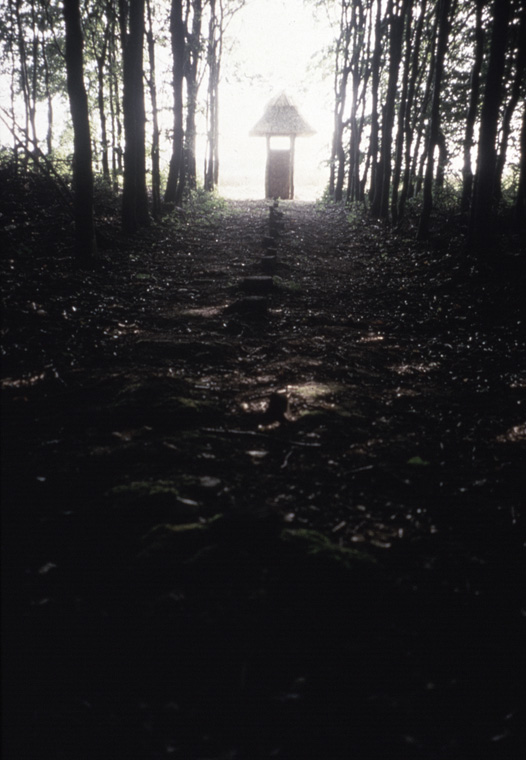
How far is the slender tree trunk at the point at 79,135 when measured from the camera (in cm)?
600

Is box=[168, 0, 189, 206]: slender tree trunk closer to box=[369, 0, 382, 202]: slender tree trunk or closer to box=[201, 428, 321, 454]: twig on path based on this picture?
box=[369, 0, 382, 202]: slender tree trunk

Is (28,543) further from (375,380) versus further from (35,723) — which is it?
(375,380)

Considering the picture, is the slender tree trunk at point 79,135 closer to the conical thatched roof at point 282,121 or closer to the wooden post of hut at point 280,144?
the wooden post of hut at point 280,144

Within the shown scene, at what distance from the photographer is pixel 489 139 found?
279 inches

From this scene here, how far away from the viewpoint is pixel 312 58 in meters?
20.6

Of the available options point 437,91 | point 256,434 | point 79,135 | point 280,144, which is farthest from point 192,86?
point 256,434

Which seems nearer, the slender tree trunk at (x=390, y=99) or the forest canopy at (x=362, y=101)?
the forest canopy at (x=362, y=101)

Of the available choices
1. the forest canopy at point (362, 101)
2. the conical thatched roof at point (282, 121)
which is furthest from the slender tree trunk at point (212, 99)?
the conical thatched roof at point (282, 121)

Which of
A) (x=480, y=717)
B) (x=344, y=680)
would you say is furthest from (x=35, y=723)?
(x=480, y=717)

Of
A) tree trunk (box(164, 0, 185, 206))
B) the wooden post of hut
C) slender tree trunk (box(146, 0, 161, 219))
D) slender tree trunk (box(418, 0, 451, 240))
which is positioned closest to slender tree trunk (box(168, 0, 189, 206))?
tree trunk (box(164, 0, 185, 206))

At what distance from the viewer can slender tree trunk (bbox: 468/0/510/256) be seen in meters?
6.88

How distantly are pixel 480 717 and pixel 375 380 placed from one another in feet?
9.11

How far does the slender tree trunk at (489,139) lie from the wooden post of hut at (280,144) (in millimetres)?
21432

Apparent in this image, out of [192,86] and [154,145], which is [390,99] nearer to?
[154,145]
